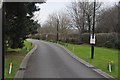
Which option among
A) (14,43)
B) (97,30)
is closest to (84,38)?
(97,30)

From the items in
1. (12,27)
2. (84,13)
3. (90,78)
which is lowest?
(90,78)

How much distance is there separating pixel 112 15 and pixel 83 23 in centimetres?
1127

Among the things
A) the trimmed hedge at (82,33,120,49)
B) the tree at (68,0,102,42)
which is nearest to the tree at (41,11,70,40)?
the tree at (68,0,102,42)

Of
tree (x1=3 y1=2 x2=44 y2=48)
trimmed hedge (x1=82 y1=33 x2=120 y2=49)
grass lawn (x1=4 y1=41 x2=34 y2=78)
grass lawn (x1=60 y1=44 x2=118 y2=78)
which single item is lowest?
grass lawn (x1=60 y1=44 x2=118 y2=78)

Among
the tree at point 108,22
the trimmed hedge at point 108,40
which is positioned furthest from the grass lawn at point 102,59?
the tree at point 108,22

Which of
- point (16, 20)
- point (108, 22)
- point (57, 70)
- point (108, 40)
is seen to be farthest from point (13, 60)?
point (108, 22)

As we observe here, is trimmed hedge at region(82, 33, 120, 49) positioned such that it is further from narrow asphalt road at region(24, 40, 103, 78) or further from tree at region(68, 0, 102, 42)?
narrow asphalt road at region(24, 40, 103, 78)

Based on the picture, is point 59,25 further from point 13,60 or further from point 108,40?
point 13,60

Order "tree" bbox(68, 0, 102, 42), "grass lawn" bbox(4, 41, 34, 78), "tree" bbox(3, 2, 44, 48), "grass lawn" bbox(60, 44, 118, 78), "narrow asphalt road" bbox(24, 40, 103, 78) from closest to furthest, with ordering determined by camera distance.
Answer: "grass lawn" bbox(4, 41, 34, 78)
"narrow asphalt road" bbox(24, 40, 103, 78)
"grass lawn" bbox(60, 44, 118, 78)
"tree" bbox(3, 2, 44, 48)
"tree" bbox(68, 0, 102, 42)

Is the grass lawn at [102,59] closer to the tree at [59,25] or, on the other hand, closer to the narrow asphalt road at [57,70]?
the narrow asphalt road at [57,70]

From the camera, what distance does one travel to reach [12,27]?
29.0 metres

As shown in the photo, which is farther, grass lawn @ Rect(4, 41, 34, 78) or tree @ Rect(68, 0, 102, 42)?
tree @ Rect(68, 0, 102, 42)

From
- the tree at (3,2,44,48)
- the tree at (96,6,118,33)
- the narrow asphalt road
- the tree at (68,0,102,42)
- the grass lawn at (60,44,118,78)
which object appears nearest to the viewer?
the narrow asphalt road

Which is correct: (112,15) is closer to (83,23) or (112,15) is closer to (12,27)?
(83,23)
